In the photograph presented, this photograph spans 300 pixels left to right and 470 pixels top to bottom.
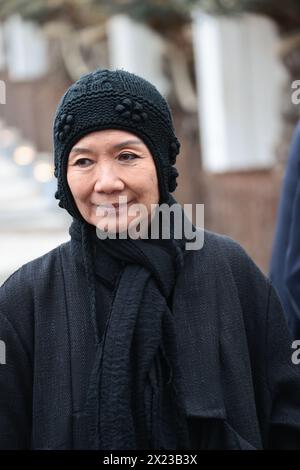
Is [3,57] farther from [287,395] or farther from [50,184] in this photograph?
[287,395]

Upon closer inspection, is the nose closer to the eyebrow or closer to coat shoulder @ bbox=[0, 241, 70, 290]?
the eyebrow

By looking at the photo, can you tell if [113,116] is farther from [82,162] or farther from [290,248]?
[290,248]

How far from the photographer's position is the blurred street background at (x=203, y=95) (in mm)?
8898

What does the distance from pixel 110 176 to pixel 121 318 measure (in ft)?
1.08

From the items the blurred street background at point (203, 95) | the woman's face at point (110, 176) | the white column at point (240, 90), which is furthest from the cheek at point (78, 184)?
the white column at point (240, 90)

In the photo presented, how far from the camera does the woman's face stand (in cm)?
252

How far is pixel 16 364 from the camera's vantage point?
2645mm

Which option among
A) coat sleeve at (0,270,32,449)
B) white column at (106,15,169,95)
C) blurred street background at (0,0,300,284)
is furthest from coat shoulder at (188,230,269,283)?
A: white column at (106,15,169,95)

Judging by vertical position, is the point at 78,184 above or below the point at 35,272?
above

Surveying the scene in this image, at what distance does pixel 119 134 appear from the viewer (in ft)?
8.30

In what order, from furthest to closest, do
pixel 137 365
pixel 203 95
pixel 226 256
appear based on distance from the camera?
pixel 203 95 → pixel 226 256 → pixel 137 365

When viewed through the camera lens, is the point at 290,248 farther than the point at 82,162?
Yes

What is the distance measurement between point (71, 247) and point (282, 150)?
6874mm

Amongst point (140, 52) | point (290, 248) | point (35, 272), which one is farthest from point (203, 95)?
point (35, 272)
